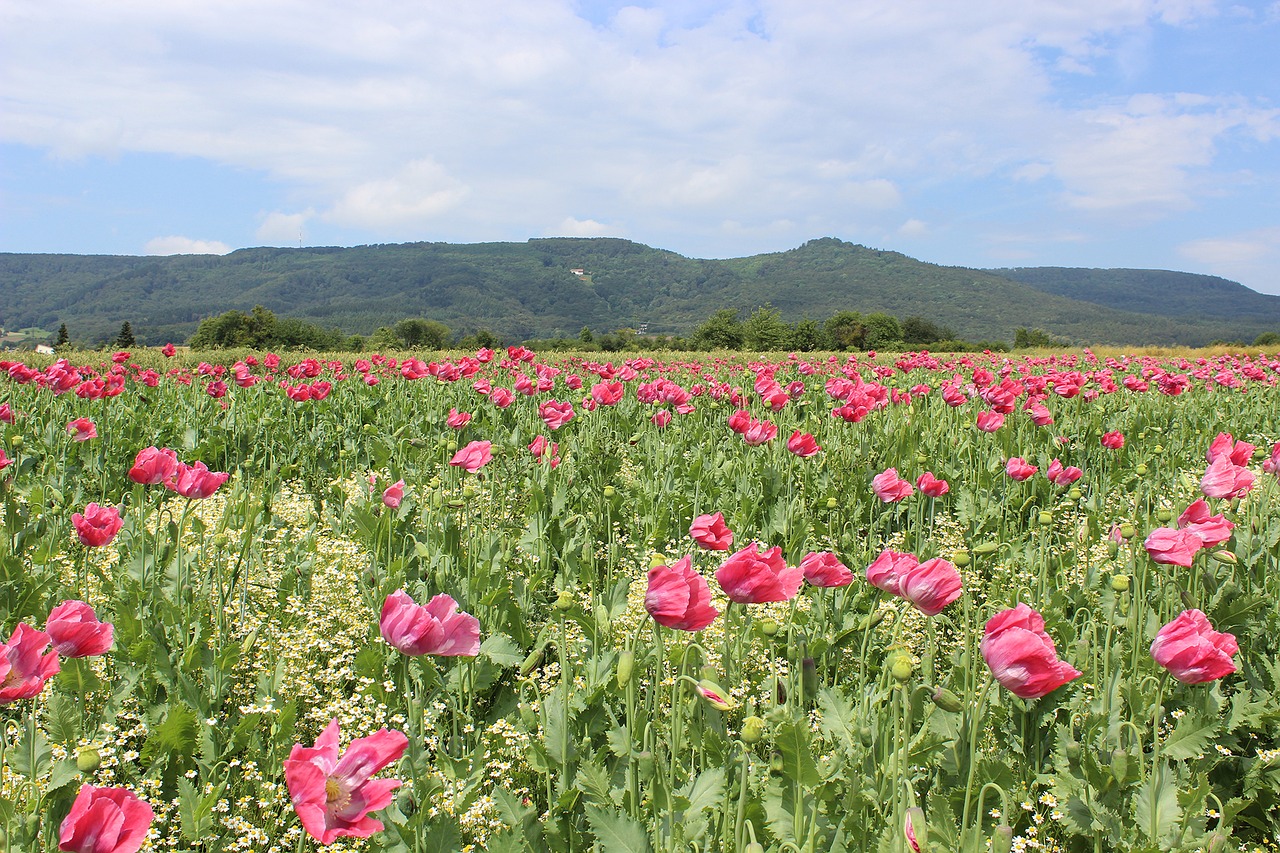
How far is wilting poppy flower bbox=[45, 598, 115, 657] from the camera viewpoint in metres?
1.71

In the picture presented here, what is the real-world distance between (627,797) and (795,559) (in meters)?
2.05

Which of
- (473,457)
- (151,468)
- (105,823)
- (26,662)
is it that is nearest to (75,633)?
(26,662)

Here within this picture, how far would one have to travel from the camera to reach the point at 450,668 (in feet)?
8.87

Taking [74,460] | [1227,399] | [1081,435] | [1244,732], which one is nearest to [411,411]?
[74,460]

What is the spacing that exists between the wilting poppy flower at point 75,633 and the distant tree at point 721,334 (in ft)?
198

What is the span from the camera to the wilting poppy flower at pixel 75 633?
1711 millimetres

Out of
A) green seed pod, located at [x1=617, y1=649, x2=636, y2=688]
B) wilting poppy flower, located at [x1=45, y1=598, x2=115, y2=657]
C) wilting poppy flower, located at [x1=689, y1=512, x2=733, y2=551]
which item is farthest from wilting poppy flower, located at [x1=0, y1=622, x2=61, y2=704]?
wilting poppy flower, located at [x1=689, y1=512, x2=733, y2=551]

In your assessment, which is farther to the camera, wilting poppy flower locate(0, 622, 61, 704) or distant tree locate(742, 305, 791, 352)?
distant tree locate(742, 305, 791, 352)

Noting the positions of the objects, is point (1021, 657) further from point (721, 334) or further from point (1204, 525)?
point (721, 334)

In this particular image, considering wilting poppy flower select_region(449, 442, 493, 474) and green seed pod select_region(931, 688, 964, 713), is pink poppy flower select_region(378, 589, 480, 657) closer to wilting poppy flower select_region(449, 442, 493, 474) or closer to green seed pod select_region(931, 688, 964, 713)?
green seed pod select_region(931, 688, 964, 713)

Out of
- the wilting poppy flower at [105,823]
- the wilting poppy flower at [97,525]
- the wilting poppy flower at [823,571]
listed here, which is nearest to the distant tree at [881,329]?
the wilting poppy flower at [823,571]

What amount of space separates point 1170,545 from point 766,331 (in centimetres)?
6420

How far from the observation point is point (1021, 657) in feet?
5.11

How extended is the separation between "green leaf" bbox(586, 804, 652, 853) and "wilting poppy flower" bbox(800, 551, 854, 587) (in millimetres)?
780
